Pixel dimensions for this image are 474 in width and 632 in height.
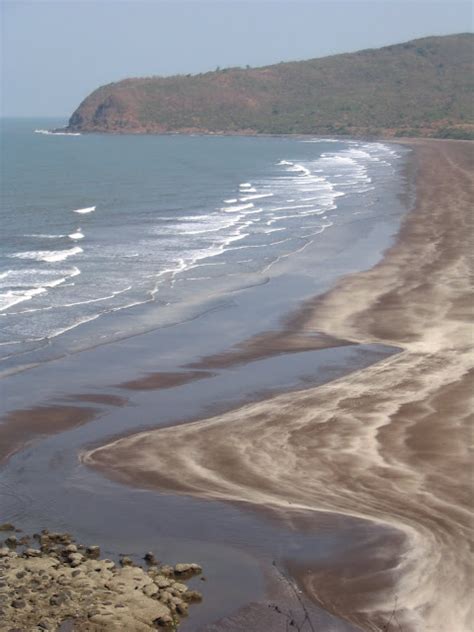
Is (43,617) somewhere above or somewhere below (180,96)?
below

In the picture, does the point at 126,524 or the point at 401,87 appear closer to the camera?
the point at 126,524

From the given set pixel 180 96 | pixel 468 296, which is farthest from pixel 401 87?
pixel 468 296

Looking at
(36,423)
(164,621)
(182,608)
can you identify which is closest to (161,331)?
(36,423)

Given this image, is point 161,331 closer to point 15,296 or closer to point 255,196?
point 15,296

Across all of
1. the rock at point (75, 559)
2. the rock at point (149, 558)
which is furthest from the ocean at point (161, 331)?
the rock at point (75, 559)

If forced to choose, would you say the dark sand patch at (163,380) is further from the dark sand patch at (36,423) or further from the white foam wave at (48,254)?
the white foam wave at (48,254)

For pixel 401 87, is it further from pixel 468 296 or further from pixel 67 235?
pixel 468 296
